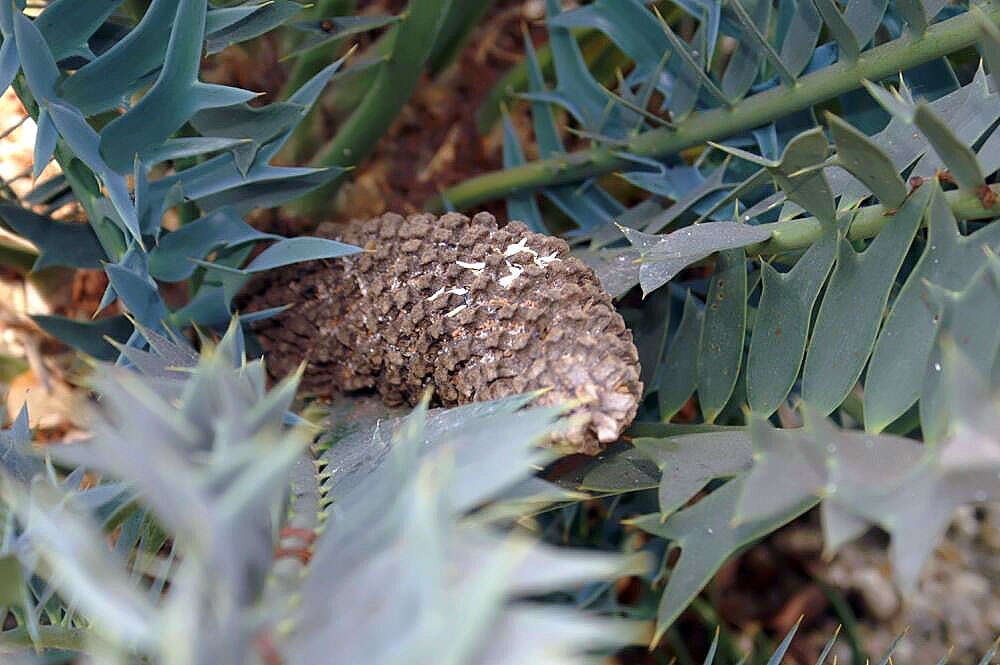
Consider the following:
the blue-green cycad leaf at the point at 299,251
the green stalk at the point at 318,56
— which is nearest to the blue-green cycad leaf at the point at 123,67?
the blue-green cycad leaf at the point at 299,251

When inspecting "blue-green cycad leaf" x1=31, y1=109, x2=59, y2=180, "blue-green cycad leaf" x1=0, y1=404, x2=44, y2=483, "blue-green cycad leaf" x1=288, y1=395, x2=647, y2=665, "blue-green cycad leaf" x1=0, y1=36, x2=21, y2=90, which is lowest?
"blue-green cycad leaf" x1=0, y1=404, x2=44, y2=483

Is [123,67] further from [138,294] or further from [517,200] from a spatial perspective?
[517,200]

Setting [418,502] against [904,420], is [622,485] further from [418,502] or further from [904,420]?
[418,502]

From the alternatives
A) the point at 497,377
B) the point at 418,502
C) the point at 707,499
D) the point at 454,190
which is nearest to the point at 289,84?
the point at 454,190

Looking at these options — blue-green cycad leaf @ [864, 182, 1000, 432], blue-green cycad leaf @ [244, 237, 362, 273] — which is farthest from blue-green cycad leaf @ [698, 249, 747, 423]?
blue-green cycad leaf @ [244, 237, 362, 273]

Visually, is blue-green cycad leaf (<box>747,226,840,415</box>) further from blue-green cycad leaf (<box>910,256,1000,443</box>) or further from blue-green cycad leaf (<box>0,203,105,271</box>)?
blue-green cycad leaf (<box>0,203,105,271</box>)

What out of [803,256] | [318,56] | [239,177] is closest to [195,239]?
[239,177]
